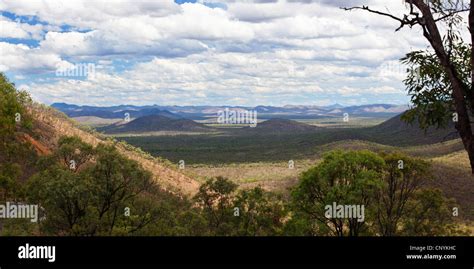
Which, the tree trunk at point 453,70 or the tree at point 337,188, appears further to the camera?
the tree at point 337,188

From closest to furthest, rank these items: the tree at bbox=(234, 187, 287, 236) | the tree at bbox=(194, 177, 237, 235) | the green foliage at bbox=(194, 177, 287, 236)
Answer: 1. the green foliage at bbox=(194, 177, 287, 236)
2. the tree at bbox=(234, 187, 287, 236)
3. the tree at bbox=(194, 177, 237, 235)

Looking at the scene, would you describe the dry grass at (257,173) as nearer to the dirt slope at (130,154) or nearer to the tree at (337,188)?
the dirt slope at (130,154)

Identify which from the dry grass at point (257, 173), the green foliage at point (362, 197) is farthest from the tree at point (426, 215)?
the dry grass at point (257, 173)

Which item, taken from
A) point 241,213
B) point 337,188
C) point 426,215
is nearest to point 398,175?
point 426,215

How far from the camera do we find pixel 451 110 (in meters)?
17.0

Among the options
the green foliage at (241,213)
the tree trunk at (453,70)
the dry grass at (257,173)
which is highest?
the tree trunk at (453,70)

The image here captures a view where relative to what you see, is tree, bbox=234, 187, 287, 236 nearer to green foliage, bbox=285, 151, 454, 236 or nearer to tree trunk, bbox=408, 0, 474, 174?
green foliage, bbox=285, 151, 454, 236

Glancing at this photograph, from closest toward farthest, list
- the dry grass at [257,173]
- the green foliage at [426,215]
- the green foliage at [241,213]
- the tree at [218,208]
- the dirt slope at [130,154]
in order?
the green foliage at [241,213]
the tree at [218,208]
the green foliage at [426,215]
the dirt slope at [130,154]
the dry grass at [257,173]

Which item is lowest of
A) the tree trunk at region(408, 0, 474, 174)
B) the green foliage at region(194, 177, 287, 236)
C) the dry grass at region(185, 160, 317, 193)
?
the dry grass at region(185, 160, 317, 193)

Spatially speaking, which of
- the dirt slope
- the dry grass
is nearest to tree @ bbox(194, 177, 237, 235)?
the dirt slope

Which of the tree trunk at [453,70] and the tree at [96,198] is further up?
the tree trunk at [453,70]
